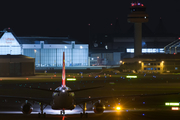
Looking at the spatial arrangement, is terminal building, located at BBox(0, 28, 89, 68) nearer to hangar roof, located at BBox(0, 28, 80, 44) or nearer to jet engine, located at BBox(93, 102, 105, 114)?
hangar roof, located at BBox(0, 28, 80, 44)

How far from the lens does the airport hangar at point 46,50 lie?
17912 cm

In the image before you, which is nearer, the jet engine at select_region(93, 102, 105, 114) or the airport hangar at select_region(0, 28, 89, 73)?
the jet engine at select_region(93, 102, 105, 114)

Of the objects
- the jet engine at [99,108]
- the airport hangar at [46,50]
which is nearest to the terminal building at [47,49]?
the airport hangar at [46,50]

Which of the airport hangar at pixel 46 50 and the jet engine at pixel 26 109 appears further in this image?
the airport hangar at pixel 46 50

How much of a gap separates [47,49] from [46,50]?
860 millimetres

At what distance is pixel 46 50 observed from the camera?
611 ft

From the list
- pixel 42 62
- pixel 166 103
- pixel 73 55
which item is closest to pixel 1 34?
pixel 42 62

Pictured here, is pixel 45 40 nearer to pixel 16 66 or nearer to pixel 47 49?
pixel 47 49

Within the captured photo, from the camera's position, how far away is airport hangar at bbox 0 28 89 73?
17912 centimetres

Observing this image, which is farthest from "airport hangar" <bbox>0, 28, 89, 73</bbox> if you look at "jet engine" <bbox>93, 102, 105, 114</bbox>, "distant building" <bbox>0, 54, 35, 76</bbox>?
"jet engine" <bbox>93, 102, 105, 114</bbox>

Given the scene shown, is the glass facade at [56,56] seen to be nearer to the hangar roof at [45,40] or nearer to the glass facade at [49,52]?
the glass facade at [49,52]

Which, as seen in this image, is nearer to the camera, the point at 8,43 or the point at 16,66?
the point at 16,66

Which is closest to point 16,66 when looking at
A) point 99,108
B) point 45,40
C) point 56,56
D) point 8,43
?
point 8,43

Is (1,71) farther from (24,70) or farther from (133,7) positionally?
(133,7)
